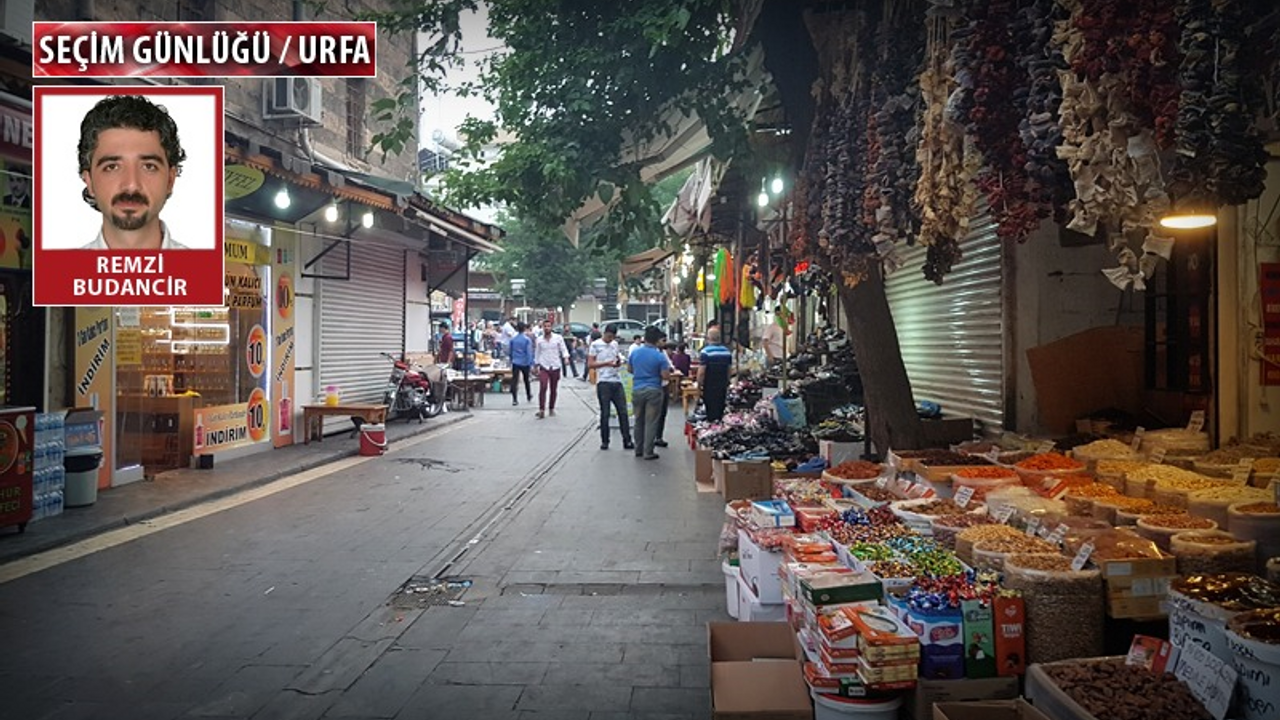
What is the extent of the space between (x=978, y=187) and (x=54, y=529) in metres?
8.57

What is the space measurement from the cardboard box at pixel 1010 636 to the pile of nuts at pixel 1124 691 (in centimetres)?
25

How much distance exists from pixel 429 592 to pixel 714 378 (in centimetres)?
848

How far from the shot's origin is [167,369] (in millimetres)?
12305

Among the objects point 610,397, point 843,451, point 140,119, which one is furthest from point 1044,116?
point 610,397

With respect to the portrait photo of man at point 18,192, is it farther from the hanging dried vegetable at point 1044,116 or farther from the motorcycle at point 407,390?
the hanging dried vegetable at point 1044,116

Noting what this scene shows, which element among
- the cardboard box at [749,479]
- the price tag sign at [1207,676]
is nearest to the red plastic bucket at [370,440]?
the cardboard box at [749,479]

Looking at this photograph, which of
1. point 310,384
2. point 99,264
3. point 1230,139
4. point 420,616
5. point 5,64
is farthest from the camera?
point 310,384

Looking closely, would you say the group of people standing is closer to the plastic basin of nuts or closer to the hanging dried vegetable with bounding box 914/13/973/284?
the hanging dried vegetable with bounding box 914/13/973/284

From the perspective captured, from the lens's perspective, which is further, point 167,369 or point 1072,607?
point 167,369

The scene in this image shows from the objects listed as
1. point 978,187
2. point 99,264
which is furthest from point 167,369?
point 978,187

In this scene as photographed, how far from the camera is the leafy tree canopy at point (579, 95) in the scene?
7383 millimetres

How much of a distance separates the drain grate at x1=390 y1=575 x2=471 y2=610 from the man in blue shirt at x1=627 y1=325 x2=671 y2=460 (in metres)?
6.66

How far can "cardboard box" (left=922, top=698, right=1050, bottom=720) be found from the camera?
3.16m

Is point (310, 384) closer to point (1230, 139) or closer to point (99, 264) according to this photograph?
point (99, 264)
